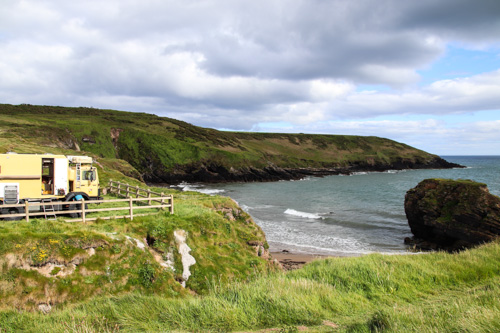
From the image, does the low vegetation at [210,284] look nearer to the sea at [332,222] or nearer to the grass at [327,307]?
the grass at [327,307]

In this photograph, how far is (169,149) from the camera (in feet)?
303

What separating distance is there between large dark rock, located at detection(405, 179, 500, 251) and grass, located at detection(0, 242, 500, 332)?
575 inches

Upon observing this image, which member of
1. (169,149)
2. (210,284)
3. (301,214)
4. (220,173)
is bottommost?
(301,214)

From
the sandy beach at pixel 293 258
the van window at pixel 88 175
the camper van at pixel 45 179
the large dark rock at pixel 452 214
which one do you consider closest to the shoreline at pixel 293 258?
the sandy beach at pixel 293 258

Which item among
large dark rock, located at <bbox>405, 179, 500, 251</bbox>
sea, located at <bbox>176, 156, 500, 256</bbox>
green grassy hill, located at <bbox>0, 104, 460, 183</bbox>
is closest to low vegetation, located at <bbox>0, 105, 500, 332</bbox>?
sea, located at <bbox>176, 156, 500, 256</bbox>

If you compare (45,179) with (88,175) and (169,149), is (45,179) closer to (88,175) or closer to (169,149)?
(88,175)

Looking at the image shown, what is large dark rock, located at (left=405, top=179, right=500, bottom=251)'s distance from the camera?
23297 millimetres

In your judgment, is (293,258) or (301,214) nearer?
(293,258)

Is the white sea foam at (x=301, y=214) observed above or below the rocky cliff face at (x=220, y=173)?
below

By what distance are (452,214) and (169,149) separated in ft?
260

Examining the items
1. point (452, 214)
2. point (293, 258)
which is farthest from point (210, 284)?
point (452, 214)

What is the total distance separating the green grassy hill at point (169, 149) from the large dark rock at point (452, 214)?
60.4 metres

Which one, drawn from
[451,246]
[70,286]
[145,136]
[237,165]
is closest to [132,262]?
[70,286]

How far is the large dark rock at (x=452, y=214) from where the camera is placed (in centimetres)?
2330
